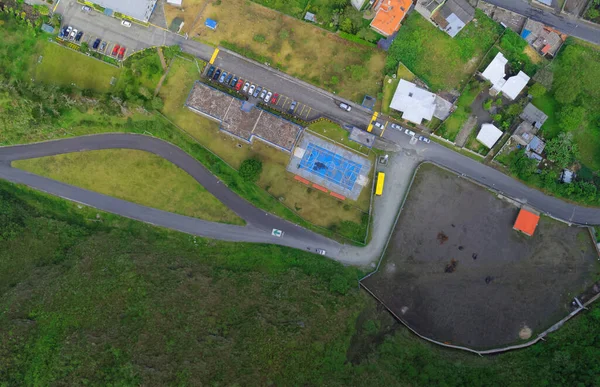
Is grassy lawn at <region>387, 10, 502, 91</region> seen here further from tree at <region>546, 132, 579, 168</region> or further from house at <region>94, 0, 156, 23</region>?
house at <region>94, 0, 156, 23</region>

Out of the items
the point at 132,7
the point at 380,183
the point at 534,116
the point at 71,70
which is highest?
the point at 534,116

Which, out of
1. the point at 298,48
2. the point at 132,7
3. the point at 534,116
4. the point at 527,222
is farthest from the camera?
the point at 132,7

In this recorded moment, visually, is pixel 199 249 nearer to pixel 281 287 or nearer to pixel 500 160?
pixel 281 287

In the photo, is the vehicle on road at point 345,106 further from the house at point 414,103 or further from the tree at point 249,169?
the tree at point 249,169

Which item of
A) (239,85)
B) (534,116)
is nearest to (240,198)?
(239,85)

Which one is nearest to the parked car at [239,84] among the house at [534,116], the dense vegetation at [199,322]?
the dense vegetation at [199,322]

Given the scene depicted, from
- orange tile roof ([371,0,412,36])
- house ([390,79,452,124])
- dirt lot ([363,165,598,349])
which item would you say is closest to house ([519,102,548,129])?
house ([390,79,452,124])

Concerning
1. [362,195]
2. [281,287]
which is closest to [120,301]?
[281,287]

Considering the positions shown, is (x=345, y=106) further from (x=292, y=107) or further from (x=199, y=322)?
(x=199, y=322)
